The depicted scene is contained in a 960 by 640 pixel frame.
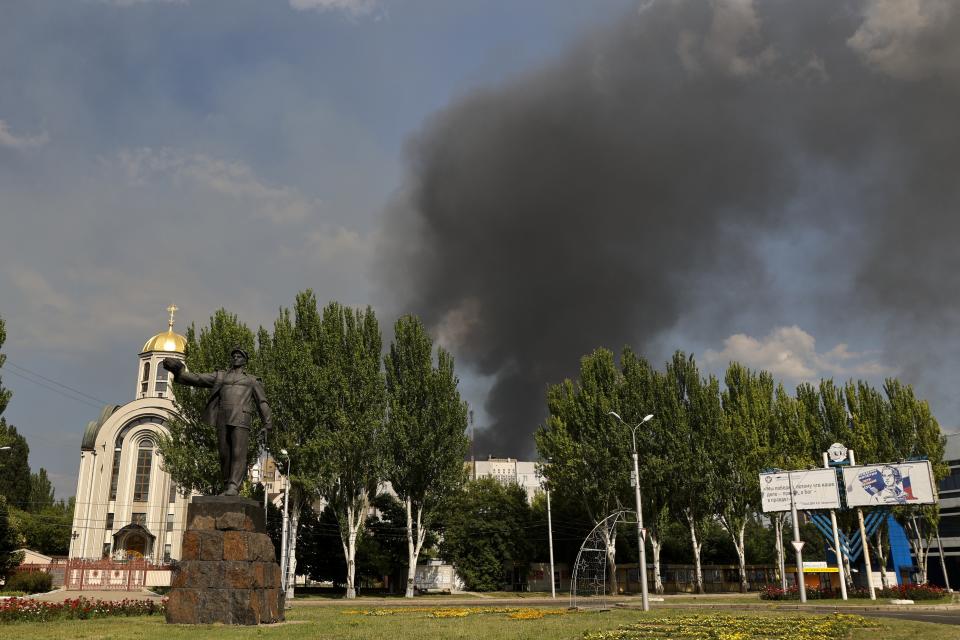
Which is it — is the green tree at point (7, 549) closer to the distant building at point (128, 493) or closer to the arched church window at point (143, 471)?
the distant building at point (128, 493)

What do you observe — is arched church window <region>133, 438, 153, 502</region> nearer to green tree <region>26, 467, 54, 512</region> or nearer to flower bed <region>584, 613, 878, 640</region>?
green tree <region>26, 467, 54, 512</region>

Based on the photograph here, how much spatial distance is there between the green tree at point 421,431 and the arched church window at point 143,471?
2748cm

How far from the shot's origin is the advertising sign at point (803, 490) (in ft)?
114

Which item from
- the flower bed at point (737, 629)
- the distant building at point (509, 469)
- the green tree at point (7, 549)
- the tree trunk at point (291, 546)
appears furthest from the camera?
the distant building at point (509, 469)

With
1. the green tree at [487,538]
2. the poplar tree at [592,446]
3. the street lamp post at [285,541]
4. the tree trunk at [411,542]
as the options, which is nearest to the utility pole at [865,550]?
the poplar tree at [592,446]

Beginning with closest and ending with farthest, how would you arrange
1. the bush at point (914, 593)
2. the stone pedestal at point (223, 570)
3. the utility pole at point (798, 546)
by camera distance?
the stone pedestal at point (223, 570)
the utility pole at point (798, 546)
the bush at point (914, 593)

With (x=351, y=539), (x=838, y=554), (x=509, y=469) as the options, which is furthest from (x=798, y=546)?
(x=509, y=469)

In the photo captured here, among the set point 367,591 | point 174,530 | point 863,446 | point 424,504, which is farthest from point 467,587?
point 863,446

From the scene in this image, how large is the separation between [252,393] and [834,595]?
30.1 m

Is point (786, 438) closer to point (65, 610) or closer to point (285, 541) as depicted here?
point (285, 541)

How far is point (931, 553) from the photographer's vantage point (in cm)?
6069

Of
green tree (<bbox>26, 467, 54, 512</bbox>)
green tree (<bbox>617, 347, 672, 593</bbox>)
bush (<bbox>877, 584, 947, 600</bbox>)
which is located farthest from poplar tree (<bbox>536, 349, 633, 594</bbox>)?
green tree (<bbox>26, 467, 54, 512</bbox>)

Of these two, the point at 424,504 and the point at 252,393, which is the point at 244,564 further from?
the point at 424,504

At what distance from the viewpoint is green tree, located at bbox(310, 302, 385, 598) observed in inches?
1513
